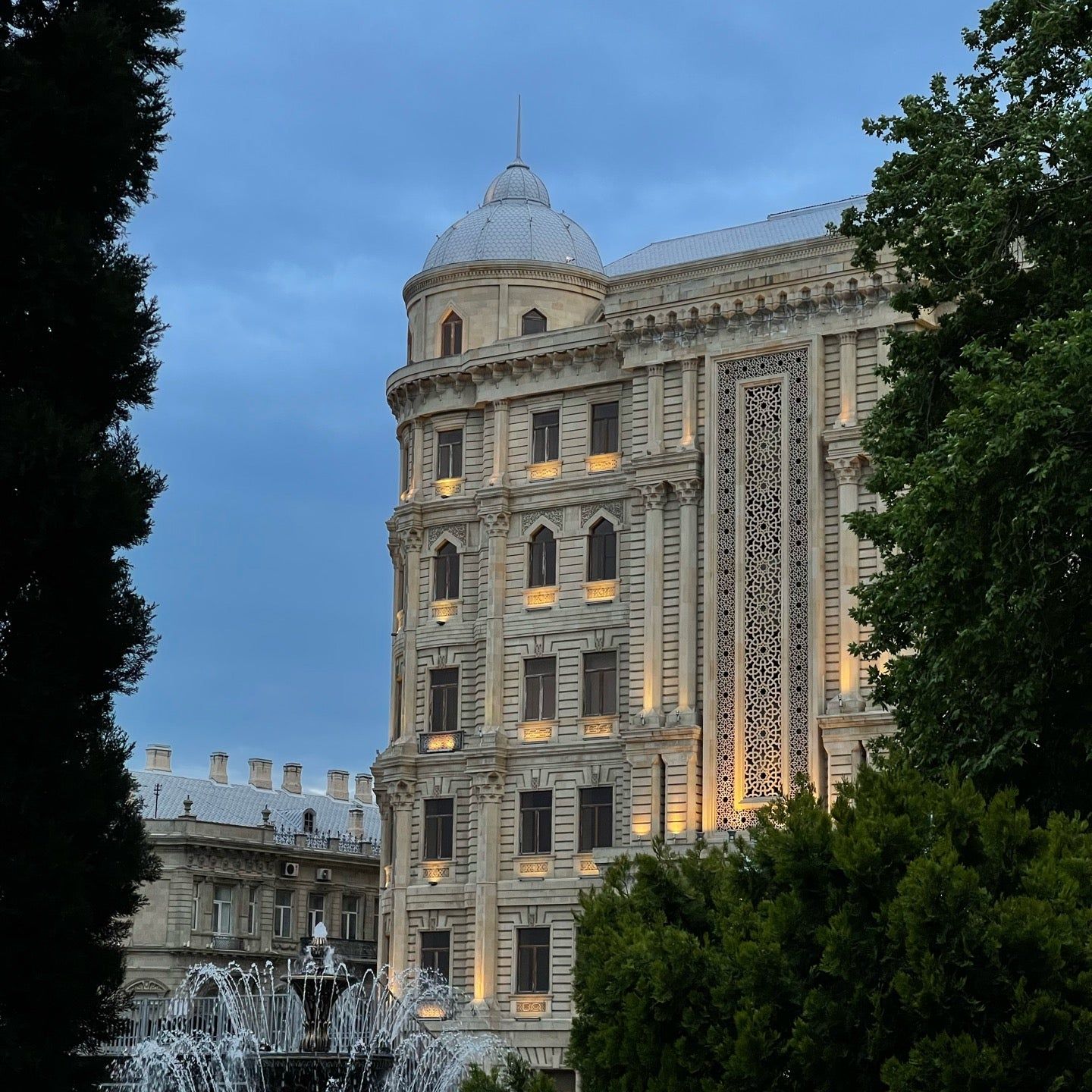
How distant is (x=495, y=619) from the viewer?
47094 millimetres

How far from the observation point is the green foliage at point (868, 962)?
15750 mm

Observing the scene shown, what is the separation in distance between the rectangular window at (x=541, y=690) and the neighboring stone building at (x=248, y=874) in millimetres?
22974

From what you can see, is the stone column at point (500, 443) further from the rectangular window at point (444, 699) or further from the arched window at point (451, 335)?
the rectangular window at point (444, 699)

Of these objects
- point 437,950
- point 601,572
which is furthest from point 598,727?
point 437,950

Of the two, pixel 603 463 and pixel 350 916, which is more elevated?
pixel 603 463

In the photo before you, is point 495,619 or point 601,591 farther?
point 495,619

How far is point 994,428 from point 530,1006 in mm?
26100

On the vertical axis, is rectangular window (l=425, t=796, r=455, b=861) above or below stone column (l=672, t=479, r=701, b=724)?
Answer: below

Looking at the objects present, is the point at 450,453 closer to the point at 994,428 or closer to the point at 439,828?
the point at 439,828

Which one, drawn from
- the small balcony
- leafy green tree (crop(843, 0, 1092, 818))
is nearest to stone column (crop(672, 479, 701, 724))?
the small balcony

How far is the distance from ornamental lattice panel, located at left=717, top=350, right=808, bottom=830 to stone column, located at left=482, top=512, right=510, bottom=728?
20.1ft

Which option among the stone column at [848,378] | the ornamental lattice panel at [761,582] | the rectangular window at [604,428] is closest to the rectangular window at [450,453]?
the rectangular window at [604,428]

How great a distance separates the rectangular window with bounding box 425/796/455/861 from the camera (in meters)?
47.3

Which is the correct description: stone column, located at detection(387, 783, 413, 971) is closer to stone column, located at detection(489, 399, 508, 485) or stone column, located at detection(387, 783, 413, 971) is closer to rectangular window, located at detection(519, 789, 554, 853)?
rectangular window, located at detection(519, 789, 554, 853)
